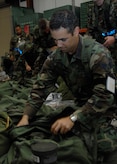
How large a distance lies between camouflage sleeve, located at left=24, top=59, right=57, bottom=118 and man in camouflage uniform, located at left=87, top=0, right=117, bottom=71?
0.91 m

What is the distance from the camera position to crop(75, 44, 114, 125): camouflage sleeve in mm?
1270

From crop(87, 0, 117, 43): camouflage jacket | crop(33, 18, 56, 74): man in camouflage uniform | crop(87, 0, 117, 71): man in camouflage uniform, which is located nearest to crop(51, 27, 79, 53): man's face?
crop(87, 0, 117, 71): man in camouflage uniform

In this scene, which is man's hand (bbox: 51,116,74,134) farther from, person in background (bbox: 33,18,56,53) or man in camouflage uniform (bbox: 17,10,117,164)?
person in background (bbox: 33,18,56,53)

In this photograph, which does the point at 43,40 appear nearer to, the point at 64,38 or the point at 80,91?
the point at 80,91

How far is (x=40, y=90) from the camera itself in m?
1.53

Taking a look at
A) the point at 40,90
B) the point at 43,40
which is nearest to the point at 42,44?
the point at 43,40

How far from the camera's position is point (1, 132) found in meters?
1.26

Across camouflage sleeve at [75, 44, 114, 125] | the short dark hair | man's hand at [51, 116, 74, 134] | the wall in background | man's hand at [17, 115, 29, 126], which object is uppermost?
the short dark hair

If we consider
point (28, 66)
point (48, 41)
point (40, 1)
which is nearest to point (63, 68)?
point (48, 41)

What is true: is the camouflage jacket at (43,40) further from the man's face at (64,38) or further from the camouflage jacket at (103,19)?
the man's face at (64,38)

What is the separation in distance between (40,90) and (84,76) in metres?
0.26

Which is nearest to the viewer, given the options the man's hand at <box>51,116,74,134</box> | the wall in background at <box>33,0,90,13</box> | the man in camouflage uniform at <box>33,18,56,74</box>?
the man's hand at <box>51,116,74,134</box>

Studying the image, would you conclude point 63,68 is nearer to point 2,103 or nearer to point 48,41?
point 2,103

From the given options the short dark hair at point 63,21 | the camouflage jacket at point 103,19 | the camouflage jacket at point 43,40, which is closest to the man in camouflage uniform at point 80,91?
the short dark hair at point 63,21
